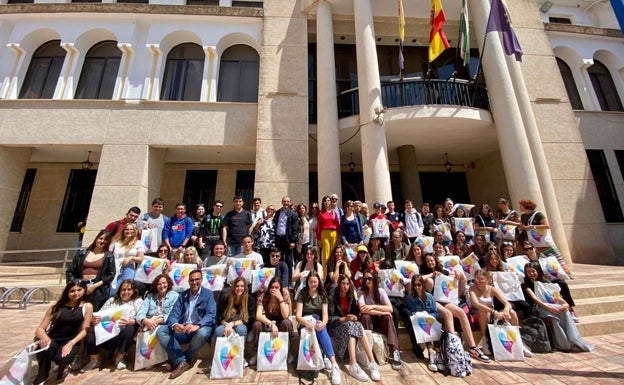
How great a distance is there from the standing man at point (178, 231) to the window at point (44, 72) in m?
9.88

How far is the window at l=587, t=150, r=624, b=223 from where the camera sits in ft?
35.7

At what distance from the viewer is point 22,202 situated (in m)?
11.9

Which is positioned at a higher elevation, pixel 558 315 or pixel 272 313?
pixel 272 313

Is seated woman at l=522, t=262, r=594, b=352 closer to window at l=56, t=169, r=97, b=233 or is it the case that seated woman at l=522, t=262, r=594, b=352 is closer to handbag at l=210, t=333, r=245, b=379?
handbag at l=210, t=333, r=245, b=379

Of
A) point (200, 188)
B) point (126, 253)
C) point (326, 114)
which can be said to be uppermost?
point (326, 114)

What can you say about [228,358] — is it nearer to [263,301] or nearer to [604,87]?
[263,301]

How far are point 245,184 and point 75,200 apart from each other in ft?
24.8

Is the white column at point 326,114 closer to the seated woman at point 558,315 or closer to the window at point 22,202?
the seated woman at point 558,315

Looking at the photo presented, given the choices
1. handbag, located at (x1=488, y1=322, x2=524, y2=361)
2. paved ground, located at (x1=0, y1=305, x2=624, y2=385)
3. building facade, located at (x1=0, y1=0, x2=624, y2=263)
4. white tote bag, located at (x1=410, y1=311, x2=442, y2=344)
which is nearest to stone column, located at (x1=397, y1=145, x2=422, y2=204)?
building facade, located at (x1=0, y1=0, x2=624, y2=263)

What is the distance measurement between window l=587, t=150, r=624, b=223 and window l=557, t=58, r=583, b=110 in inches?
92.8

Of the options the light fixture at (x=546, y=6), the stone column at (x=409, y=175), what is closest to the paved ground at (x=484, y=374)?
the stone column at (x=409, y=175)

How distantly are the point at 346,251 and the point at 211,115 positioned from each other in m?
7.90

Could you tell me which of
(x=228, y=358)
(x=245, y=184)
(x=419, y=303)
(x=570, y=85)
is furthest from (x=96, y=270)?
(x=570, y=85)

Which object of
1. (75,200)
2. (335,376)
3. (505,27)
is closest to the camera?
(335,376)
